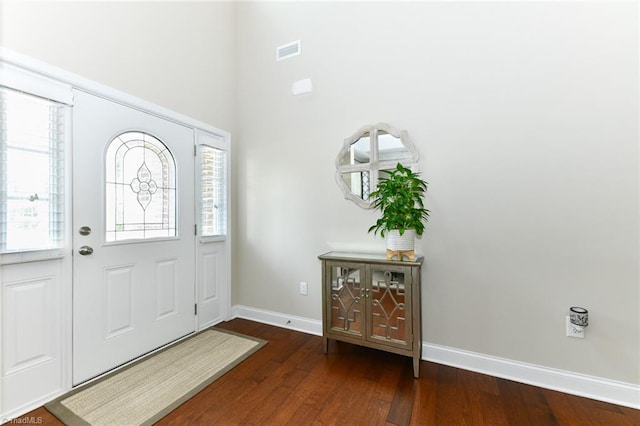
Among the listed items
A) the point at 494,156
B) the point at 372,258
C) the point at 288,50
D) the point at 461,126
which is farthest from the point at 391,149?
the point at 288,50

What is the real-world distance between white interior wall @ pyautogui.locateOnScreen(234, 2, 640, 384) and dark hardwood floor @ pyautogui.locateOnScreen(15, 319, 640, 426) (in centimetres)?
25

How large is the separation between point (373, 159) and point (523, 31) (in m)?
1.31

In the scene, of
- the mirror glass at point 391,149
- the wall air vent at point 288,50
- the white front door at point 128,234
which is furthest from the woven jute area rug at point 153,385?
the wall air vent at point 288,50

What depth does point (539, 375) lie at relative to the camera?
6.11 feet

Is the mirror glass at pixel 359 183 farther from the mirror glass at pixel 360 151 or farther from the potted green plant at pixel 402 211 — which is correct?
the potted green plant at pixel 402 211

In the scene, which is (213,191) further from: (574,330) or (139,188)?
(574,330)

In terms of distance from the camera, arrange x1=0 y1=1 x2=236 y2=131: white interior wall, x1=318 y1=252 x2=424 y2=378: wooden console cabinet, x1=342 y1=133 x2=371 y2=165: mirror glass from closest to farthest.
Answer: x1=0 y1=1 x2=236 y2=131: white interior wall, x1=318 y1=252 x2=424 y2=378: wooden console cabinet, x1=342 y1=133 x2=371 y2=165: mirror glass

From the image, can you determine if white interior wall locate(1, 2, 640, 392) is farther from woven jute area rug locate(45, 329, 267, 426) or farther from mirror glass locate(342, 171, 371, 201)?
woven jute area rug locate(45, 329, 267, 426)

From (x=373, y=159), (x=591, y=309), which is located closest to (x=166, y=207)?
(x=373, y=159)

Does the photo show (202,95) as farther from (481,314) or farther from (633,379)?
(633,379)

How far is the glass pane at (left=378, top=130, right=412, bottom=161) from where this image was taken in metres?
2.26

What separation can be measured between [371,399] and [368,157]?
1777mm

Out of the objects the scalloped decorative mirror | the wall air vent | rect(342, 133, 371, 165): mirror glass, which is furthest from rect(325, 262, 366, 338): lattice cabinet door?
the wall air vent

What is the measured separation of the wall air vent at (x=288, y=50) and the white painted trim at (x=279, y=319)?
2.60 metres
